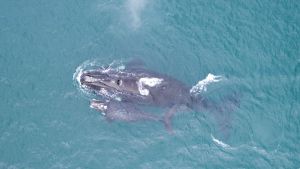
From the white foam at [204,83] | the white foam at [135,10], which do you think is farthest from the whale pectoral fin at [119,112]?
the white foam at [135,10]

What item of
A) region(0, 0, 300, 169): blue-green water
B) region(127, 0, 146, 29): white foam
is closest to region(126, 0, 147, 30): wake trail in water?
region(127, 0, 146, 29): white foam

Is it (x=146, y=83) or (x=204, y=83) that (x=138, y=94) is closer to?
(x=146, y=83)

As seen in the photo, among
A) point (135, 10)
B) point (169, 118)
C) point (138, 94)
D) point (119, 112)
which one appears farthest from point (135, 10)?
point (169, 118)

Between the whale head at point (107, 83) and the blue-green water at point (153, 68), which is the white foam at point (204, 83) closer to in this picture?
the blue-green water at point (153, 68)

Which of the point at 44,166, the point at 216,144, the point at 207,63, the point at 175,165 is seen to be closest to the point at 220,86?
the point at 207,63

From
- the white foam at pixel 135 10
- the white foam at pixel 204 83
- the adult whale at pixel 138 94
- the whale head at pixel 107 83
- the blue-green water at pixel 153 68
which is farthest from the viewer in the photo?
the white foam at pixel 135 10

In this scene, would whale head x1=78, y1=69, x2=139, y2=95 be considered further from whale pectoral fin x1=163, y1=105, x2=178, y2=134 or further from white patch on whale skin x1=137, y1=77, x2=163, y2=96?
whale pectoral fin x1=163, y1=105, x2=178, y2=134

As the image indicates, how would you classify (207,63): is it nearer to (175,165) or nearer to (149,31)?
(149,31)
